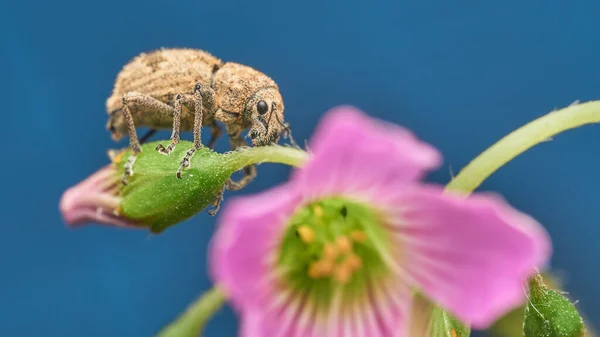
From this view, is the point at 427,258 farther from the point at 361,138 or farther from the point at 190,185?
the point at 190,185

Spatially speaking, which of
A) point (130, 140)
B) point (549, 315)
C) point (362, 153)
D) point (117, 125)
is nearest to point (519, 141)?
point (549, 315)

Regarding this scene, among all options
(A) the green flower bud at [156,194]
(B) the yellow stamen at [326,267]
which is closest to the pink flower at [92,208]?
(A) the green flower bud at [156,194]

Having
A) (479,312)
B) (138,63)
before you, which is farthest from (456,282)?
(138,63)

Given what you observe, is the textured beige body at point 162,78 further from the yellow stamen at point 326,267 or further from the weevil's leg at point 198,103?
the yellow stamen at point 326,267

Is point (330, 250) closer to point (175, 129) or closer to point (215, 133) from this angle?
point (175, 129)

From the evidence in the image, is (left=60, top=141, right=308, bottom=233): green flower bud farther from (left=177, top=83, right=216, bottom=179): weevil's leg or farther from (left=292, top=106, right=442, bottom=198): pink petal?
(left=292, top=106, right=442, bottom=198): pink petal

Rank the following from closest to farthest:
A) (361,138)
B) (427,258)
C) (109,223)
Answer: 1. (361,138)
2. (427,258)
3. (109,223)

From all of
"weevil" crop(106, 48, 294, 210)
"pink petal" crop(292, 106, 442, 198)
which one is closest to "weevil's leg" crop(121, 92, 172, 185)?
"weevil" crop(106, 48, 294, 210)
